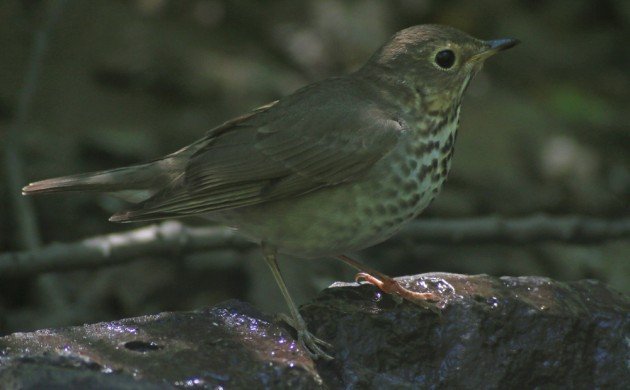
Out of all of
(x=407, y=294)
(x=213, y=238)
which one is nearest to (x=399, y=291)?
(x=407, y=294)

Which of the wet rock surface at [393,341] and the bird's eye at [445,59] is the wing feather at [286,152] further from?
the wet rock surface at [393,341]

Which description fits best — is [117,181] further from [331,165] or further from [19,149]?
[19,149]

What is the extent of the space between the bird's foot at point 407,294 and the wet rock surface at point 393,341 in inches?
1.0

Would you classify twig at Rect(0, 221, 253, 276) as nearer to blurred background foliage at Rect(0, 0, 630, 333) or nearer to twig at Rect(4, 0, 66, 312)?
twig at Rect(4, 0, 66, 312)

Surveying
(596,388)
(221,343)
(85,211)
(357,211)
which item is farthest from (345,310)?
(85,211)

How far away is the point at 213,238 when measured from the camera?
18.7 ft

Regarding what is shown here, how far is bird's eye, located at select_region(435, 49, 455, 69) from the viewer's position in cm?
437

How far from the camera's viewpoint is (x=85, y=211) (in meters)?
6.42

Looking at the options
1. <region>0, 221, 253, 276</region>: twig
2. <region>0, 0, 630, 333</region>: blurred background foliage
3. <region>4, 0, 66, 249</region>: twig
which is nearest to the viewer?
<region>0, 221, 253, 276</region>: twig

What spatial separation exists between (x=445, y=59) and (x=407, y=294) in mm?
1012

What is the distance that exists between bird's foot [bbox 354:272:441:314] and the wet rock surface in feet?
0.08

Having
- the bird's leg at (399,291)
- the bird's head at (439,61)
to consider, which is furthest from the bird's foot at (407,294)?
the bird's head at (439,61)

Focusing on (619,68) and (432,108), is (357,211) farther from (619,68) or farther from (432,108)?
(619,68)

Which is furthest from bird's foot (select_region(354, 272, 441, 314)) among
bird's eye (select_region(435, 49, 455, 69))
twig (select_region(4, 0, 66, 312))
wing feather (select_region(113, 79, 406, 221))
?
twig (select_region(4, 0, 66, 312))
